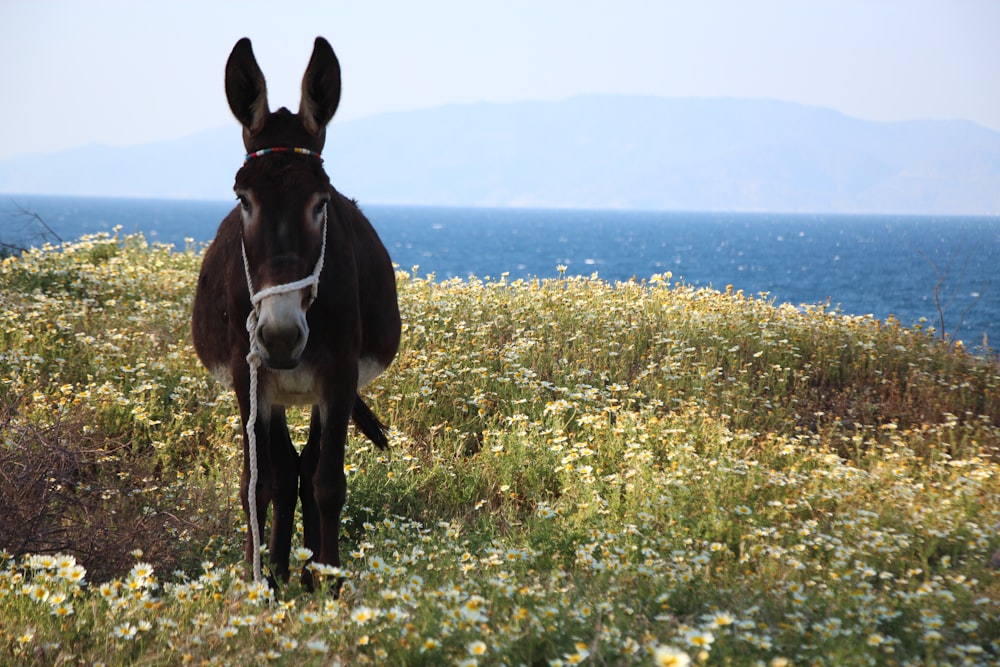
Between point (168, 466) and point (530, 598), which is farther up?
point (530, 598)

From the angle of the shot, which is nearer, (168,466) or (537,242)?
(168,466)

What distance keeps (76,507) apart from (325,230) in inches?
107

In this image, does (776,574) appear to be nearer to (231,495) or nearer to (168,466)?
(231,495)

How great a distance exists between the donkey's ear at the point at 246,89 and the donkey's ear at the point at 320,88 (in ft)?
0.60

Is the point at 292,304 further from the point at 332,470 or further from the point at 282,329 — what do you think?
the point at 332,470

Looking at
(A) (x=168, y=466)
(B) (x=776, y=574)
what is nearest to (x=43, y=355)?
(A) (x=168, y=466)

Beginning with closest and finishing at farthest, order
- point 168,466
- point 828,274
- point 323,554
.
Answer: point 323,554 < point 168,466 < point 828,274

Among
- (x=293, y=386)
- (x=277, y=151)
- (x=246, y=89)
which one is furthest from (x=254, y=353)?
(x=246, y=89)

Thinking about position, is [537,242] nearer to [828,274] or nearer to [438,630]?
[828,274]

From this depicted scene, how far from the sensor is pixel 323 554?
4.34 m

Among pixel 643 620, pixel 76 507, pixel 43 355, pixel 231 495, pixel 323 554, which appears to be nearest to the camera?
pixel 643 620

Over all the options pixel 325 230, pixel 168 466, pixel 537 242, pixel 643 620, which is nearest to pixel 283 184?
pixel 325 230

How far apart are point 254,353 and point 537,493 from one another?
8.97ft

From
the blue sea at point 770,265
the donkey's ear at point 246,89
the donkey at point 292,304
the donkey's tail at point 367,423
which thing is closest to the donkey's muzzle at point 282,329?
the donkey at point 292,304
